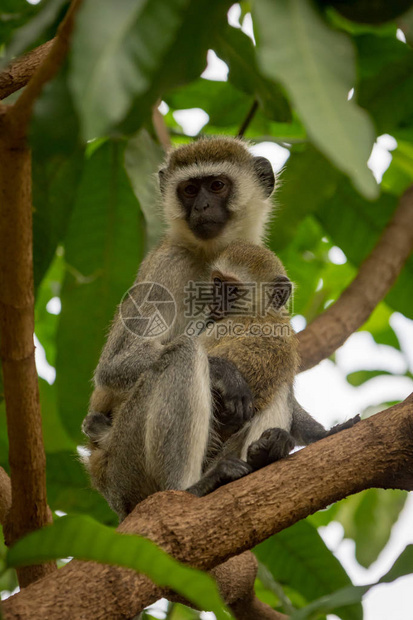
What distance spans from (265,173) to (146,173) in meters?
1.10

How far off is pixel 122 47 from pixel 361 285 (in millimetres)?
4052

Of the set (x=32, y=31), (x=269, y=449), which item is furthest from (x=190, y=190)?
(x=32, y=31)

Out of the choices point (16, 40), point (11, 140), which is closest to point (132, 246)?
point (11, 140)

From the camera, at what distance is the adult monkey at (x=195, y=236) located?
13.5ft

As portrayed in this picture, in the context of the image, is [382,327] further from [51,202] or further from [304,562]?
[51,202]

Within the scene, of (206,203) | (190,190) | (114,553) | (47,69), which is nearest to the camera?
(47,69)

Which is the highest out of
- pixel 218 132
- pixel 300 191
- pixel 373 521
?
pixel 300 191

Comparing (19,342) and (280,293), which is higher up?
(19,342)

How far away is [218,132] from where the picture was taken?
7.00 metres

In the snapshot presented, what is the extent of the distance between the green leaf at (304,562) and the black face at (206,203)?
1.96 metres

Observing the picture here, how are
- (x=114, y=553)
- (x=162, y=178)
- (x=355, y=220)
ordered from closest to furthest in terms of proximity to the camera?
(x=114, y=553), (x=162, y=178), (x=355, y=220)

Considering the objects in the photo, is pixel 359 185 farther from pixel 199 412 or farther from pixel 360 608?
pixel 360 608

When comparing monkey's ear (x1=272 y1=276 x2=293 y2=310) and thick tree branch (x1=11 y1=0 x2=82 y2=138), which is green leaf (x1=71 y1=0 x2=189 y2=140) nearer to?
thick tree branch (x1=11 y1=0 x2=82 y2=138)

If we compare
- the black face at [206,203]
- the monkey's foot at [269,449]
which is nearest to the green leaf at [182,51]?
the monkey's foot at [269,449]
